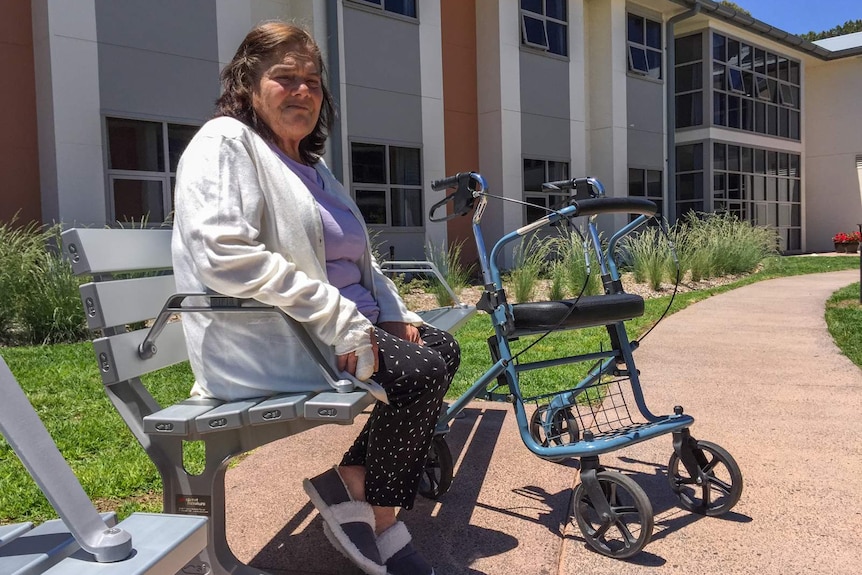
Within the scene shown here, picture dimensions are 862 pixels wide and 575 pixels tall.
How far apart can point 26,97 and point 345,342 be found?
9.78 m

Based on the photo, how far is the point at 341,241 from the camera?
2416mm

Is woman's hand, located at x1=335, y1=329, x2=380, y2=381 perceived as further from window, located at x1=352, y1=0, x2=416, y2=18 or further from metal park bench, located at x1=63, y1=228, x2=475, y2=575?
window, located at x1=352, y1=0, x2=416, y2=18

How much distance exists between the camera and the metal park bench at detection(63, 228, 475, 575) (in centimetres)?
192

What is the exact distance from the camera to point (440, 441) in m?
2.94

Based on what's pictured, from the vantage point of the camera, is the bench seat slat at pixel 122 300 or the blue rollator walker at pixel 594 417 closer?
the bench seat slat at pixel 122 300

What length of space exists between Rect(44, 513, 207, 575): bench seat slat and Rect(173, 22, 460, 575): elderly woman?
0.83 metres

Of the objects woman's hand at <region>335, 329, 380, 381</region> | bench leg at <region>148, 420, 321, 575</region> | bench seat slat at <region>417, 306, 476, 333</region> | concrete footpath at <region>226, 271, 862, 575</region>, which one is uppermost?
woman's hand at <region>335, 329, 380, 381</region>

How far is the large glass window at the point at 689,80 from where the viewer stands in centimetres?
2172

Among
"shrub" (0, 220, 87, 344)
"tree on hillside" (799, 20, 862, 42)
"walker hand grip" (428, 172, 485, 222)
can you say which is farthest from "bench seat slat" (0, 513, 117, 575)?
"tree on hillside" (799, 20, 862, 42)

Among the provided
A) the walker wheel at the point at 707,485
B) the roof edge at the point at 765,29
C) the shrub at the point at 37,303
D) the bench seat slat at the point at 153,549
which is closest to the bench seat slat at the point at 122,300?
the bench seat slat at the point at 153,549

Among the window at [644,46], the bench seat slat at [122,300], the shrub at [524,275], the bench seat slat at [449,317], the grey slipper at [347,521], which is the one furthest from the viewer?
the window at [644,46]

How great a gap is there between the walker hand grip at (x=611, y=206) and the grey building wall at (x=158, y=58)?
9175mm

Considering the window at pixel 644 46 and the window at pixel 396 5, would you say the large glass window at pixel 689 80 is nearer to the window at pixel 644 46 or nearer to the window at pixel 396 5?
the window at pixel 644 46

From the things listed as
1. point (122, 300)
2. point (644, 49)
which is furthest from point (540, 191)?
point (122, 300)
